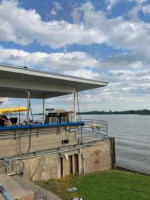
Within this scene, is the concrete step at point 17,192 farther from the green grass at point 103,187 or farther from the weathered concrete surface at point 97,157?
the weathered concrete surface at point 97,157

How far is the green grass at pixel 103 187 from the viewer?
8703mm

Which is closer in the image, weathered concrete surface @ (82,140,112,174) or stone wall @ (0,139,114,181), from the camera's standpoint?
stone wall @ (0,139,114,181)

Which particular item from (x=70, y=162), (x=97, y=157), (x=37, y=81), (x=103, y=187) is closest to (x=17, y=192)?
(x=103, y=187)

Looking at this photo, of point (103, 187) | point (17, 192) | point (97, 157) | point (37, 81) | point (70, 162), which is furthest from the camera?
point (97, 157)

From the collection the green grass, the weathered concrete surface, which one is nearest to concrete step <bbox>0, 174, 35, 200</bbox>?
the green grass

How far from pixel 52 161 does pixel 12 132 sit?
2.56 metres

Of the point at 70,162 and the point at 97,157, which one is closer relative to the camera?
the point at 70,162

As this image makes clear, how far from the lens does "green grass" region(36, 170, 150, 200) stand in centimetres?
870

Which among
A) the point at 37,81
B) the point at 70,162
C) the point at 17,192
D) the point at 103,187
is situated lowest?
the point at 103,187

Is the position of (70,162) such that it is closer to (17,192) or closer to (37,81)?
(37,81)

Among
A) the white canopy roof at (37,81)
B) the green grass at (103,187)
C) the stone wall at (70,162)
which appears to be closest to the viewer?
the green grass at (103,187)

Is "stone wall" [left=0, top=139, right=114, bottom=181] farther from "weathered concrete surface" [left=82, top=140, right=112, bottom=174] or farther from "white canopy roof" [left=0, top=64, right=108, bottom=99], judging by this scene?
"white canopy roof" [left=0, top=64, right=108, bottom=99]

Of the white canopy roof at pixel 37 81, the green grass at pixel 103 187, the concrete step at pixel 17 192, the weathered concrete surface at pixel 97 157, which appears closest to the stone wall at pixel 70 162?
the weathered concrete surface at pixel 97 157

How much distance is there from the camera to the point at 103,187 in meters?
9.76
